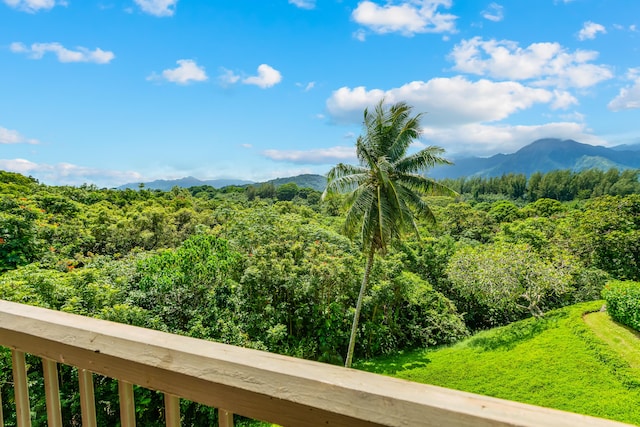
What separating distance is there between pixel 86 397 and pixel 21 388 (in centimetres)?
34

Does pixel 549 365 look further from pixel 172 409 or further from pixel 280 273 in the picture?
pixel 172 409

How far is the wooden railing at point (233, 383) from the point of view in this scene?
0.53 m

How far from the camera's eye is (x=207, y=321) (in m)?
9.39

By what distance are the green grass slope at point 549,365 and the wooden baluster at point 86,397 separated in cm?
1257

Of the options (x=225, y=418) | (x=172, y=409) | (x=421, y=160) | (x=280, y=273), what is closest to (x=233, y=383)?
(x=225, y=418)

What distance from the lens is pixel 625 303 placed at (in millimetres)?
13109

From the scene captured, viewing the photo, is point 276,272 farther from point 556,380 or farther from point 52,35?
point 556,380

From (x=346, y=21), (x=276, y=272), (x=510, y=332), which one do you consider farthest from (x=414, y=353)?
(x=346, y=21)

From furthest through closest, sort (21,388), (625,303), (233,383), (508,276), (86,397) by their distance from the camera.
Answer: (508,276)
(625,303)
(21,388)
(86,397)
(233,383)

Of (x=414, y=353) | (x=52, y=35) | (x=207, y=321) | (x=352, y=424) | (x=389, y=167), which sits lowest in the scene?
(x=414, y=353)

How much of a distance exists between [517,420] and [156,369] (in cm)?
69

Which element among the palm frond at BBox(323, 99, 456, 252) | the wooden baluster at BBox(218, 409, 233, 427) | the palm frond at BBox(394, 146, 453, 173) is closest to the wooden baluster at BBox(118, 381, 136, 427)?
the wooden baluster at BBox(218, 409, 233, 427)

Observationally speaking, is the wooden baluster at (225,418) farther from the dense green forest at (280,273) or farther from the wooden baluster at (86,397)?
the dense green forest at (280,273)

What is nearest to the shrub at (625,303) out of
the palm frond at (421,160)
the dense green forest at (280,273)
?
the dense green forest at (280,273)
